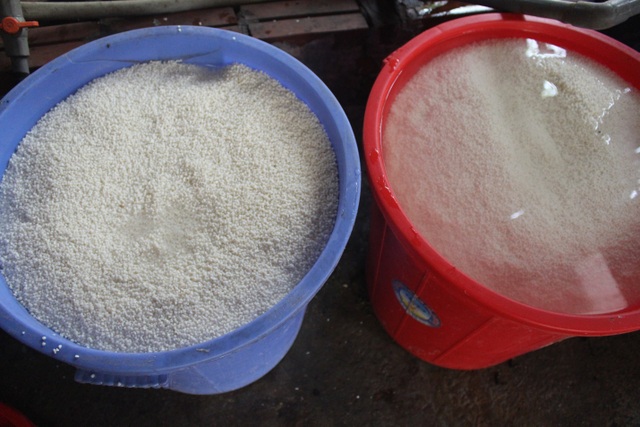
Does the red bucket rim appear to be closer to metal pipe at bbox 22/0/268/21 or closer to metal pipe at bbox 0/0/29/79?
metal pipe at bbox 22/0/268/21

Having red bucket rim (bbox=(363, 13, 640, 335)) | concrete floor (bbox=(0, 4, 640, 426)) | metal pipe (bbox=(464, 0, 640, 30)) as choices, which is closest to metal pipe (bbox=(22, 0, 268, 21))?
concrete floor (bbox=(0, 4, 640, 426))

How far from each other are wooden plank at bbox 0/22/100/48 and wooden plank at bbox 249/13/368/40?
425mm

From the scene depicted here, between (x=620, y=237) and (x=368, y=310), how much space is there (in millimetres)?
678

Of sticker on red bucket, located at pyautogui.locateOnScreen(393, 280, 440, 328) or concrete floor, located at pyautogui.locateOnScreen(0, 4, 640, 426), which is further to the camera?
concrete floor, located at pyautogui.locateOnScreen(0, 4, 640, 426)

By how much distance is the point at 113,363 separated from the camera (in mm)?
764

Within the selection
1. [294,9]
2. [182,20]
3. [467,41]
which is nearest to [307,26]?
[294,9]

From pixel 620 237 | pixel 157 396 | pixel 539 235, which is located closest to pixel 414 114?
pixel 539 235

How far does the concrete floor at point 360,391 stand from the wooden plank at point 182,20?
18cm

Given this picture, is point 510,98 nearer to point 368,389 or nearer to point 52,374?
point 368,389

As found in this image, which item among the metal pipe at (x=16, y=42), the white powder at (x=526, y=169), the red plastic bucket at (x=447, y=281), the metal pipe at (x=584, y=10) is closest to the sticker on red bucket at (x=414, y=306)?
the red plastic bucket at (x=447, y=281)

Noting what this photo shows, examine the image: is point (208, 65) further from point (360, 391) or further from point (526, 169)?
point (360, 391)

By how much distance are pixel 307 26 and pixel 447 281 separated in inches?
34.7

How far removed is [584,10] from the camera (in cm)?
106

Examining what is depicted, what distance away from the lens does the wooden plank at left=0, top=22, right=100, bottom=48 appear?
1.31 m
